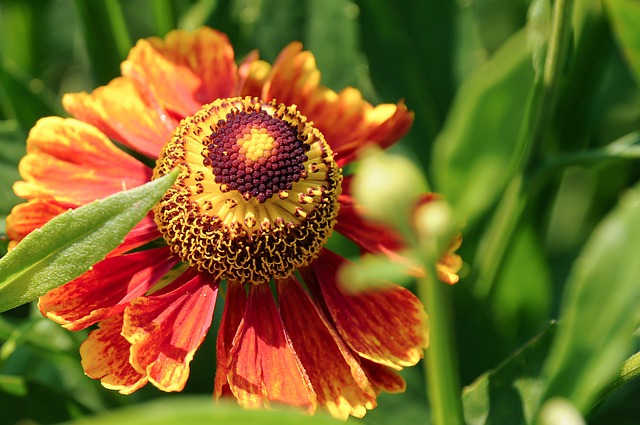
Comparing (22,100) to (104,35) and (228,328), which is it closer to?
(104,35)

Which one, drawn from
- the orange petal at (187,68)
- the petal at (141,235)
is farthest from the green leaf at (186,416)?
the orange petal at (187,68)

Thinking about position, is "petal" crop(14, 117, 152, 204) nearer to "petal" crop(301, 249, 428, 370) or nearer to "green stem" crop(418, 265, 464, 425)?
"petal" crop(301, 249, 428, 370)

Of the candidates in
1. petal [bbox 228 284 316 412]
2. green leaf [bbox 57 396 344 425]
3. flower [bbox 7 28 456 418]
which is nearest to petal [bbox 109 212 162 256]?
flower [bbox 7 28 456 418]

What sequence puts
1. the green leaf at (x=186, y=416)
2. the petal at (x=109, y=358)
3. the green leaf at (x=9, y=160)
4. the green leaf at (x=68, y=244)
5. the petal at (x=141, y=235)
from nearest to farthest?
the green leaf at (x=186, y=416) → the green leaf at (x=68, y=244) → the petal at (x=109, y=358) → the petal at (x=141, y=235) → the green leaf at (x=9, y=160)

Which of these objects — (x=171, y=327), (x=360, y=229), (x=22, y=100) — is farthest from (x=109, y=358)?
(x=22, y=100)

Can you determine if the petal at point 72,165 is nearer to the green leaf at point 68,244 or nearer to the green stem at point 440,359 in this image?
the green leaf at point 68,244
